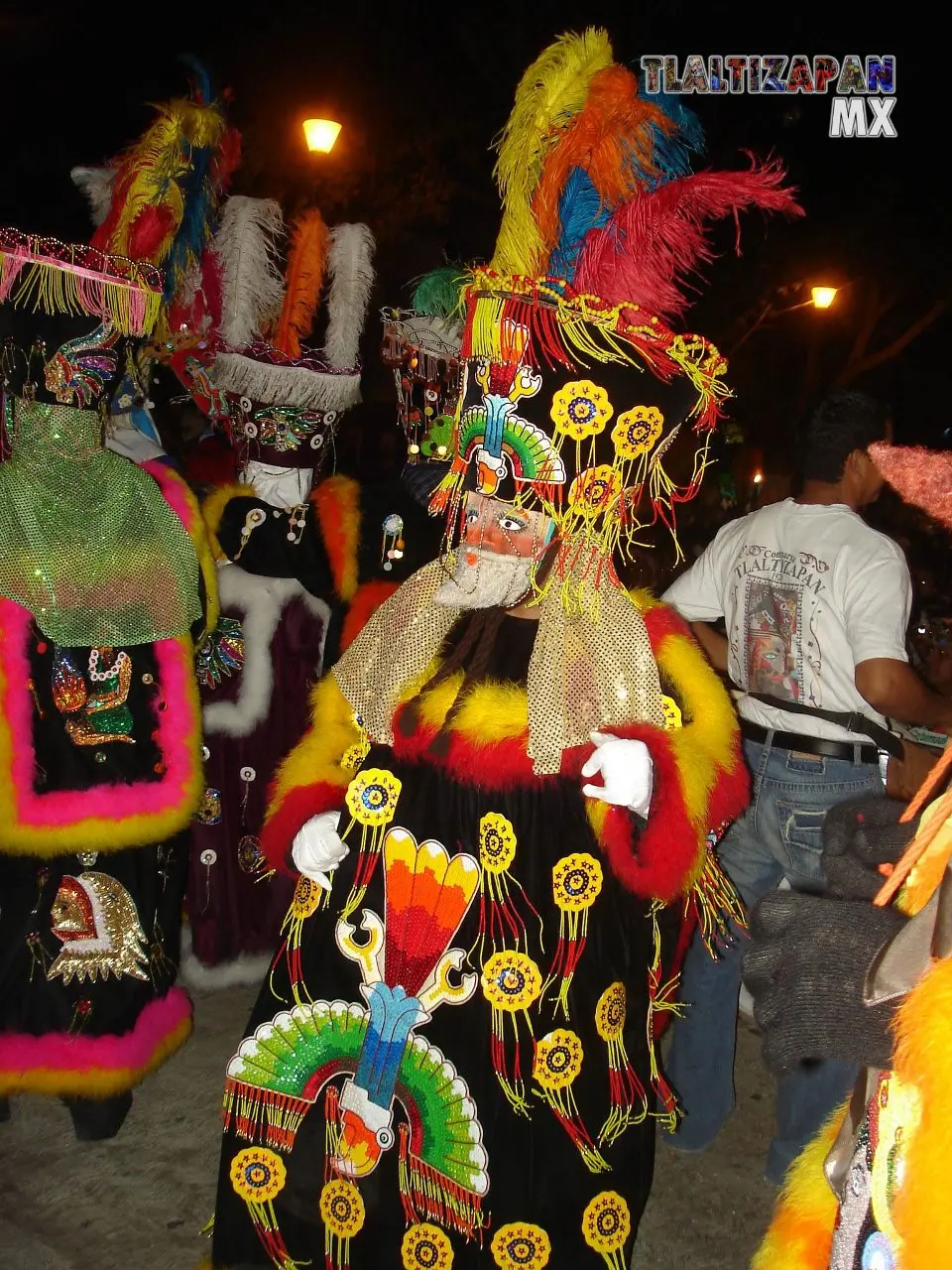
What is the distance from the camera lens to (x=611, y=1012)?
2.18m

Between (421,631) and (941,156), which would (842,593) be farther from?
(941,156)

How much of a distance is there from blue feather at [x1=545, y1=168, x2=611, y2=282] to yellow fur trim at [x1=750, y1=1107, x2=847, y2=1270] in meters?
1.76

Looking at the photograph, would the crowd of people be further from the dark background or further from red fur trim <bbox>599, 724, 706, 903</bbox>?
the dark background

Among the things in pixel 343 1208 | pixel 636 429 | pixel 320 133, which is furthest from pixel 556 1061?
pixel 320 133

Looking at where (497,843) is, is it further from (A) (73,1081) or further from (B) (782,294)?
(B) (782,294)

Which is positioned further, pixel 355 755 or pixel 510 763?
pixel 355 755

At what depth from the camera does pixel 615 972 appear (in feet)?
7.23

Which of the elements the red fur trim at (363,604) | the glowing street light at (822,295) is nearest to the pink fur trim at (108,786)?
the red fur trim at (363,604)

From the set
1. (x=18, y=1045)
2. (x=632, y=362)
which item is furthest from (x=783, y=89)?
(x=18, y=1045)

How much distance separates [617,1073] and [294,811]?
0.92 meters

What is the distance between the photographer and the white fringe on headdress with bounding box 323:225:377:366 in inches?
145

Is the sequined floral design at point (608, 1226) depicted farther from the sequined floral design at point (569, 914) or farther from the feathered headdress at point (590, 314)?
the feathered headdress at point (590, 314)

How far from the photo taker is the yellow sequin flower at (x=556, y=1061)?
2105 mm

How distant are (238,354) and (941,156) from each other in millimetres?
9708
